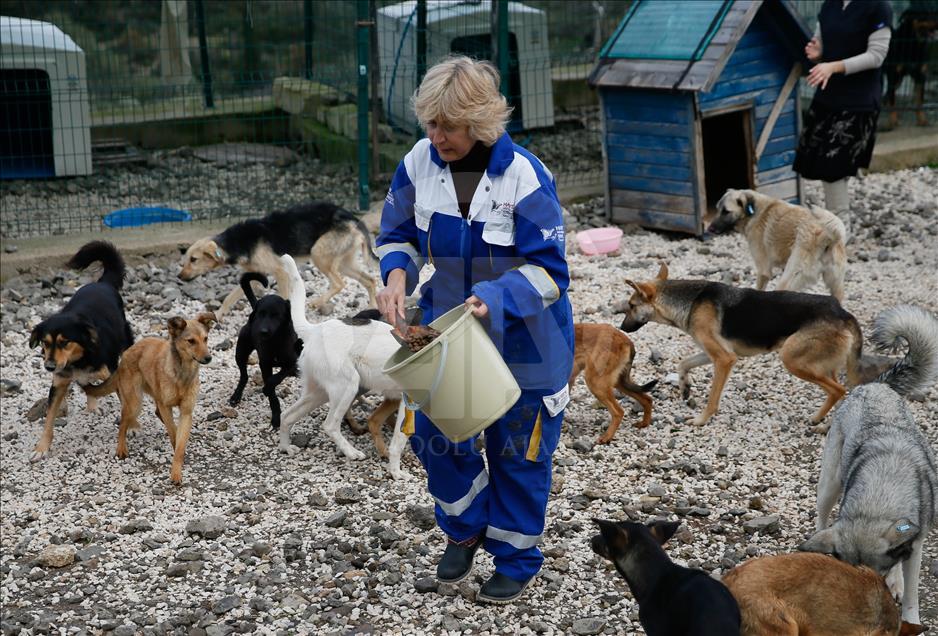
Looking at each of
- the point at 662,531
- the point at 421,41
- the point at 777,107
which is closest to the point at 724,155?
the point at 777,107

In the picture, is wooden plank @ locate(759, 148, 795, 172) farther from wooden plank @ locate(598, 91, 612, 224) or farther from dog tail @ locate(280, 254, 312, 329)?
dog tail @ locate(280, 254, 312, 329)

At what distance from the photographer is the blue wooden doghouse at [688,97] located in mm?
9906

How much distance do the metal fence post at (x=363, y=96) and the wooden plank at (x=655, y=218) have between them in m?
2.48

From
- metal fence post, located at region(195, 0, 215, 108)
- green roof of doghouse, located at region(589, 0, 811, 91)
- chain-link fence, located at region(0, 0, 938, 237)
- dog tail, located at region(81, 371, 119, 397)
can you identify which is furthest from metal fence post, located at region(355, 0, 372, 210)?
dog tail, located at region(81, 371, 119, 397)

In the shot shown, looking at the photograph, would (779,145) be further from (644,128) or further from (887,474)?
(887,474)

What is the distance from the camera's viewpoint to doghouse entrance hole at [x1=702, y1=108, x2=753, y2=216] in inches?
456

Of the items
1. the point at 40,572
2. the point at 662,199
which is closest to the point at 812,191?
the point at 662,199

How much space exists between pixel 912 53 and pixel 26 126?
1028cm

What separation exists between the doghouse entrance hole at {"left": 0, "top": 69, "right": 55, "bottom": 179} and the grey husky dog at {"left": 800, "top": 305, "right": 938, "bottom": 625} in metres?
9.07

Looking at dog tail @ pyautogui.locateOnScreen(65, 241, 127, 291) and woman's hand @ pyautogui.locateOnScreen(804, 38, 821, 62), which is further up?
woman's hand @ pyautogui.locateOnScreen(804, 38, 821, 62)

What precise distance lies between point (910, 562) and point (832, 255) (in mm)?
3939

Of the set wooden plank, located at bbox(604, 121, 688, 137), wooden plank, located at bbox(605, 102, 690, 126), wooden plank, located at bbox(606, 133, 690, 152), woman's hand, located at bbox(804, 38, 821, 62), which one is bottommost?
wooden plank, located at bbox(606, 133, 690, 152)

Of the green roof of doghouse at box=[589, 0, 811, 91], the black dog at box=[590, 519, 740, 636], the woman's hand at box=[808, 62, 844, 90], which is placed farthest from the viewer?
the green roof of doghouse at box=[589, 0, 811, 91]

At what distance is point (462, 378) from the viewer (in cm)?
407
